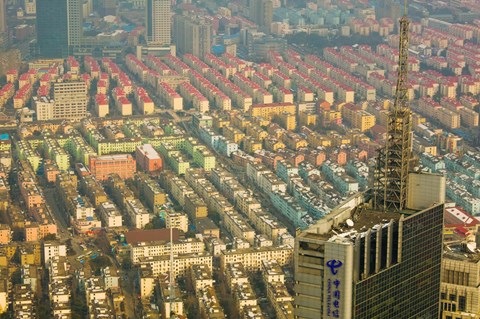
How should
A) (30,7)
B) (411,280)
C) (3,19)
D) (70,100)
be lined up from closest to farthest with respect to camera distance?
1. (411,280)
2. (70,100)
3. (3,19)
4. (30,7)

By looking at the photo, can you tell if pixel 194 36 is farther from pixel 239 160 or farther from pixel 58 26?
pixel 239 160

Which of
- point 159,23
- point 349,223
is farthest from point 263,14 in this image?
point 349,223

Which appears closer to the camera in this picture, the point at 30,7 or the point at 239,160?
the point at 239,160

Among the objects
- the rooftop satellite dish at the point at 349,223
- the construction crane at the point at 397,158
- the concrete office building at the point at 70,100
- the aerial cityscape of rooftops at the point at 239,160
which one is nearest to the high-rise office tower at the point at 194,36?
the aerial cityscape of rooftops at the point at 239,160

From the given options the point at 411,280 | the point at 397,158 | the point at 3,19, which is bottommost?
the point at 3,19

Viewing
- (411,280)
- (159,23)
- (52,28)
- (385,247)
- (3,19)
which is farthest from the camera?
(3,19)

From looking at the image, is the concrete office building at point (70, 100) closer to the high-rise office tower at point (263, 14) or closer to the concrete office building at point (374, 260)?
the high-rise office tower at point (263, 14)

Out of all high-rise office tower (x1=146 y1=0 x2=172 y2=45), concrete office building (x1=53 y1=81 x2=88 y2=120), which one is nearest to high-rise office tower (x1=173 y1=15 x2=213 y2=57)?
high-rise office tower (x1=146 y1=0 x2=172 y2=45)
